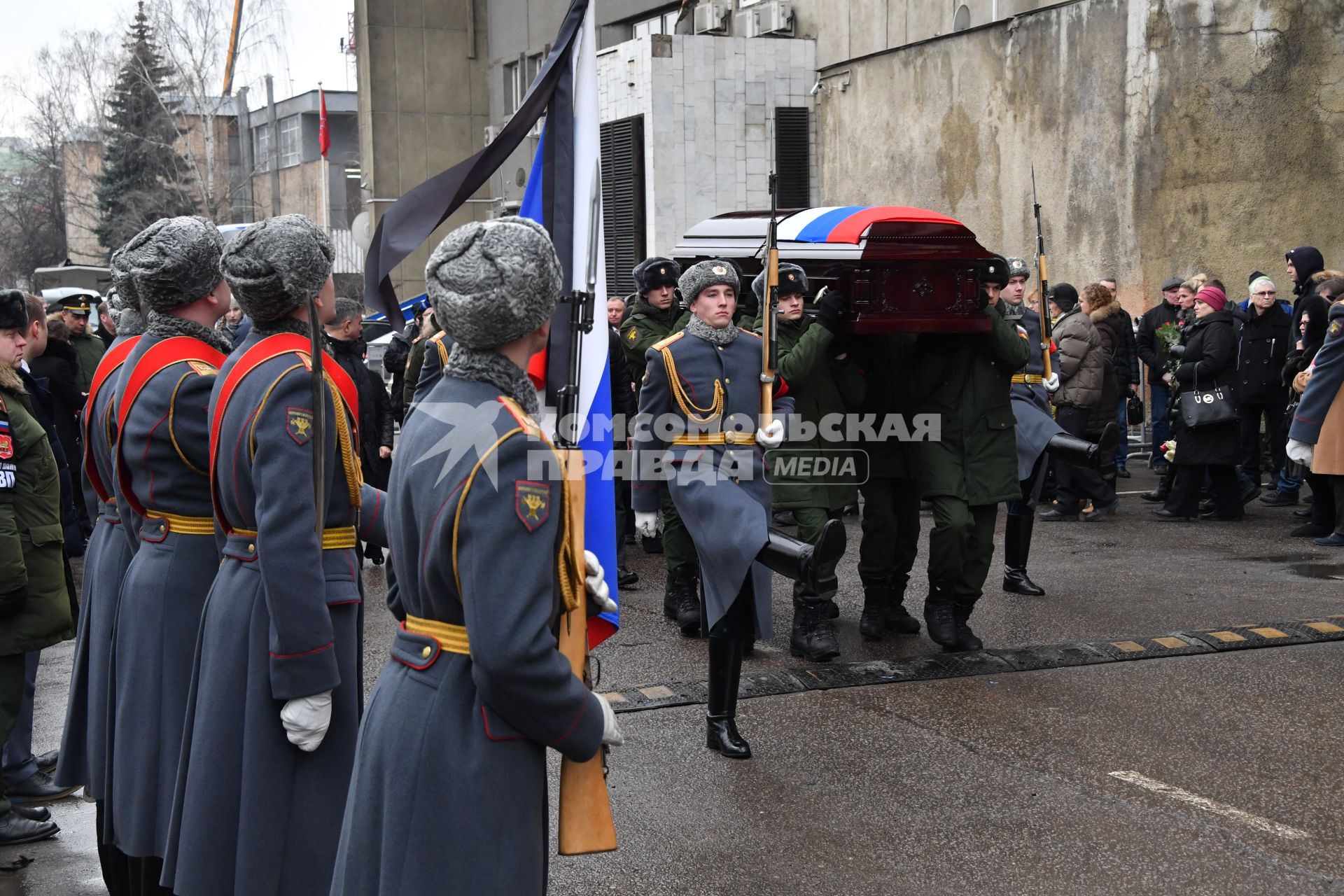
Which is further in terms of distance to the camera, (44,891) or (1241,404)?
(1241,404)

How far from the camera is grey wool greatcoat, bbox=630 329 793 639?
5.88 meters

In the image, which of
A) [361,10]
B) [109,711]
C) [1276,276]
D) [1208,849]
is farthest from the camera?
[361,10]

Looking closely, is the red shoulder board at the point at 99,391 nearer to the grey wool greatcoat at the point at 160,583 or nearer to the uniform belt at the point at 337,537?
the grey wool greatcoat at the point at 160,583

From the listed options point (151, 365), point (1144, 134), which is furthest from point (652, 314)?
point (1144, 134)

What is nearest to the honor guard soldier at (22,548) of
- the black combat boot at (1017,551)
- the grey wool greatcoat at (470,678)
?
the grey wool greatcoat at (470,678)

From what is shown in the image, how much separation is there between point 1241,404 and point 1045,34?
632 cm

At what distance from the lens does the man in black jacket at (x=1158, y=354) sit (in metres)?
13.4

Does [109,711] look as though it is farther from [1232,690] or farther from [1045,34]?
[1045,34]

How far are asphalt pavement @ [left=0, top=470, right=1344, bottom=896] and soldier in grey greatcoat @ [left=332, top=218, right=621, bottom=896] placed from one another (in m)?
0.12

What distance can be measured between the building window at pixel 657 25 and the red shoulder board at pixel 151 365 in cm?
2012

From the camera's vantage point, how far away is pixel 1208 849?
4.59 m

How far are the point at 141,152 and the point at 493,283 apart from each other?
156 ft

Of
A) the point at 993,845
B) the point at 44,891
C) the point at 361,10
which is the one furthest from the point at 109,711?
the point at 361,10

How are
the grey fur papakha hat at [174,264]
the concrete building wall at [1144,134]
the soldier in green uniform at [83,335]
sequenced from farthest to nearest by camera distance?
the concrete building wall at [1144,134], the soldier in green uniform at [83,335], the grey fur papakha hat at [174,264]
